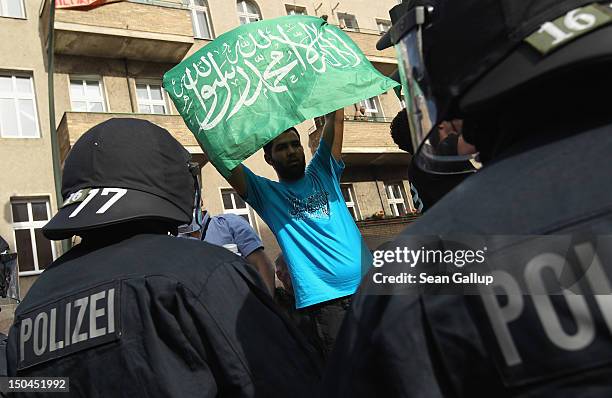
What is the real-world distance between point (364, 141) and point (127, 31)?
674cm

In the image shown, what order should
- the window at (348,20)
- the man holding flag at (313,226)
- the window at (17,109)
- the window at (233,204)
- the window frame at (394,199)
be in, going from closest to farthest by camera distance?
the man holding flag at (313,226) < the window at (17,109) < the window at (233,204) < the window frame at (394,199) < the window at (348,20)

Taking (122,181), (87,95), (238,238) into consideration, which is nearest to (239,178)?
(238,238)

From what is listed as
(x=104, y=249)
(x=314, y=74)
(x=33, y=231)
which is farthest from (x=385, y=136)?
(x=104, y=249)

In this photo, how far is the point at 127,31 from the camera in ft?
44.4

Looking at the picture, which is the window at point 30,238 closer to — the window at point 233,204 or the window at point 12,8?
the window at point 233,204

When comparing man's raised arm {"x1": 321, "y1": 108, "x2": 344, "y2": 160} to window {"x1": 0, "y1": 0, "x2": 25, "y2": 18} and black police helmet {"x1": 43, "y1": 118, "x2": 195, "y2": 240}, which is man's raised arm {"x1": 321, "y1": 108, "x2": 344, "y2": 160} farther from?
window {"x1": 0, "y1": 0, "x2": 25, "y2": 18}

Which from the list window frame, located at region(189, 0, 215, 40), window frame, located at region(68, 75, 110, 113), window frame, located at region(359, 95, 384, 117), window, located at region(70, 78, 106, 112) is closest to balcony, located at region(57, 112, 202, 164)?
window, located at region(70, 78, 106, 112)

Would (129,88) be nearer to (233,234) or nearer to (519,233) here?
(233,234)

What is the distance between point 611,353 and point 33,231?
12.9 metres

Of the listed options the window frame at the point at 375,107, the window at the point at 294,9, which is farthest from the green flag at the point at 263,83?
the window frame at the point at 375,107

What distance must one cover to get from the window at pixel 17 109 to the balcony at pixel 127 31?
121 centimetres

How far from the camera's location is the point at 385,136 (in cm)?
1664

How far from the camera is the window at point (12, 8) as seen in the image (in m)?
13.3

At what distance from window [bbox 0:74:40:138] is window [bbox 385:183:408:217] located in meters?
9.88
